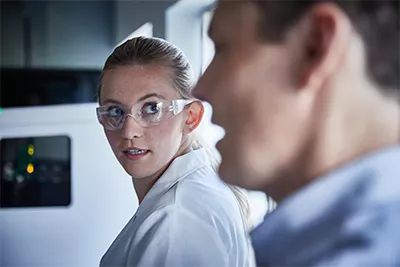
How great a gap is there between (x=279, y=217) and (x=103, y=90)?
301mm

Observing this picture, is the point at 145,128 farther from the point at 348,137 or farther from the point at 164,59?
the point at 348,137

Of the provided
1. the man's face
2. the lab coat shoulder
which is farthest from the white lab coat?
the man's face

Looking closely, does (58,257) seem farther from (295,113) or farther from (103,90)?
(295,113)

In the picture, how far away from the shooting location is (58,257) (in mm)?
834

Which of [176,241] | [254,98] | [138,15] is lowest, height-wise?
[176,241]

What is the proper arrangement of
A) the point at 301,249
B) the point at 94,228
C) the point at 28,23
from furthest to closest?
the point at 28,23 → the point at 94,228 → the point at 301,249

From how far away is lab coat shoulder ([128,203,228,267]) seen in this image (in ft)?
1.73

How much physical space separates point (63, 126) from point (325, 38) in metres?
0.57

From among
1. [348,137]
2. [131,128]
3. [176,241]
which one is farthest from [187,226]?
[348,137]

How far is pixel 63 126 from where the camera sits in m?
0.84

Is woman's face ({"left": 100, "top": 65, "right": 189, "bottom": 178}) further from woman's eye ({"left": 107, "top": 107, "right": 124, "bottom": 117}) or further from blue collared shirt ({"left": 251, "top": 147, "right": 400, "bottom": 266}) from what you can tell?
blue collared shirt ({"left": 251, "top": 147, "right": 400, "bottom": 266})

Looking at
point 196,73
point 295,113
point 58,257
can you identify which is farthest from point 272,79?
point 58,257

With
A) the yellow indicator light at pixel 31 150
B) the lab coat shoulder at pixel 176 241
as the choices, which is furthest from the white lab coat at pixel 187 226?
the yellow indicator light at pixel 31 150

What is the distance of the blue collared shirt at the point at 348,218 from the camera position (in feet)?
1.14
